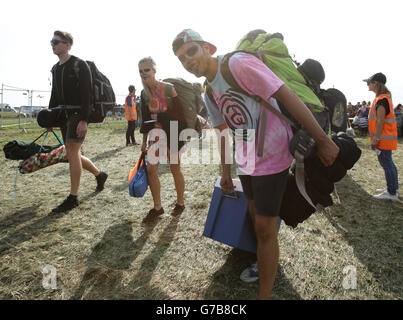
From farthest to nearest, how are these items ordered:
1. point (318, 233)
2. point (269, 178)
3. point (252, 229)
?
point (318, 233) → point (252, 229) → point (269, 178)

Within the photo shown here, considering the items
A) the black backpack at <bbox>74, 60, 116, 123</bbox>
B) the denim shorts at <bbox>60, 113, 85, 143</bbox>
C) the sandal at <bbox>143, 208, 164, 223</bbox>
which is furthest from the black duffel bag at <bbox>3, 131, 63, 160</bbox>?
the sandal at <bbox>143, 208, 164, 223</bbox>

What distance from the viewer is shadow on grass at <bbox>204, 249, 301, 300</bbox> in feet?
6.41

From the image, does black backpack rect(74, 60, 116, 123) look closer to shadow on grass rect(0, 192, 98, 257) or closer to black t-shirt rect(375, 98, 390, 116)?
shadow on grass rect(0, 192, 98, 257)

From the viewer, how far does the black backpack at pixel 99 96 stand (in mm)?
3516

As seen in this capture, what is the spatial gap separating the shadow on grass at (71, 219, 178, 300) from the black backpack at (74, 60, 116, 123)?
1636 millimetres

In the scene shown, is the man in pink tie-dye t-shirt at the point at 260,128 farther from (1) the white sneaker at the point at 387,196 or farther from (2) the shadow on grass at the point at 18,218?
(1) the white sneaker at the point at 387,196

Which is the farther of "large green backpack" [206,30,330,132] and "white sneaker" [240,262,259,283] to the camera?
"white sneaker" [240,262,259,283]

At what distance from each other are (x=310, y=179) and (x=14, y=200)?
433 centimetres

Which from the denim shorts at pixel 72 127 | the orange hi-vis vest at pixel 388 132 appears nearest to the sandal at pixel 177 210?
the denim shorts at pixel 72 127

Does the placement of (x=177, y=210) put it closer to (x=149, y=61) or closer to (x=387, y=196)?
(x=149, y=61)
